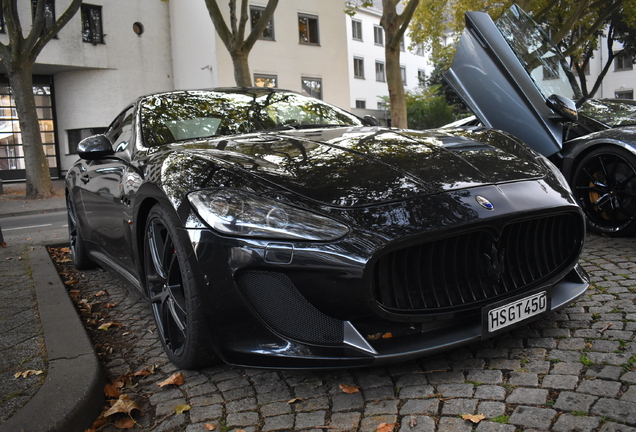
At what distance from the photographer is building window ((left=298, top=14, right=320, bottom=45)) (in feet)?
78.4

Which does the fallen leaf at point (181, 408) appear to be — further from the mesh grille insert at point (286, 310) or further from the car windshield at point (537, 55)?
the car windshield at point (537, 55)

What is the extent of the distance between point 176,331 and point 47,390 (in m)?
0.63

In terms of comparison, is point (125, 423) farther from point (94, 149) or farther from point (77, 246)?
point (77, 246)

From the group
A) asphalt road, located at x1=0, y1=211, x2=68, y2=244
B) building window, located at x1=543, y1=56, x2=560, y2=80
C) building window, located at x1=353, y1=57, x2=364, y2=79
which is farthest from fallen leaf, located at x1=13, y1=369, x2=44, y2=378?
building window, located at x1=353, y1=57, x2=364, y2=79

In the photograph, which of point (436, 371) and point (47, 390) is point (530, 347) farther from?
point (47, 390)

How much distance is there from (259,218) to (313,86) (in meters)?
22.6

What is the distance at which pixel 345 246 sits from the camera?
221 cm

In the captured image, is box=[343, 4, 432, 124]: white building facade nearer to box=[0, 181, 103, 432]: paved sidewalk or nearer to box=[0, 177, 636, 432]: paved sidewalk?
box=[0, 181, 103, 432]: paved sidewalk

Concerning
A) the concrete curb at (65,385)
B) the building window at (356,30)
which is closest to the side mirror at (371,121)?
the concrete curb at (65,385)

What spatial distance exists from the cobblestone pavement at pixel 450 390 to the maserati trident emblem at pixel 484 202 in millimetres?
675

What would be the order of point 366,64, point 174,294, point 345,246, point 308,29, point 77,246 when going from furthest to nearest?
point 366,64
point 308,29
point 77,246
point 174,294
point 345,246

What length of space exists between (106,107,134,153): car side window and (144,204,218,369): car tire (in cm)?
102

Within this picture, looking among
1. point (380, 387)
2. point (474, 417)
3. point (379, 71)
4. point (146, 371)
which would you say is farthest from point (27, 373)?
point (379, 71)

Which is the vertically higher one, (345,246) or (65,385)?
(345,246)
